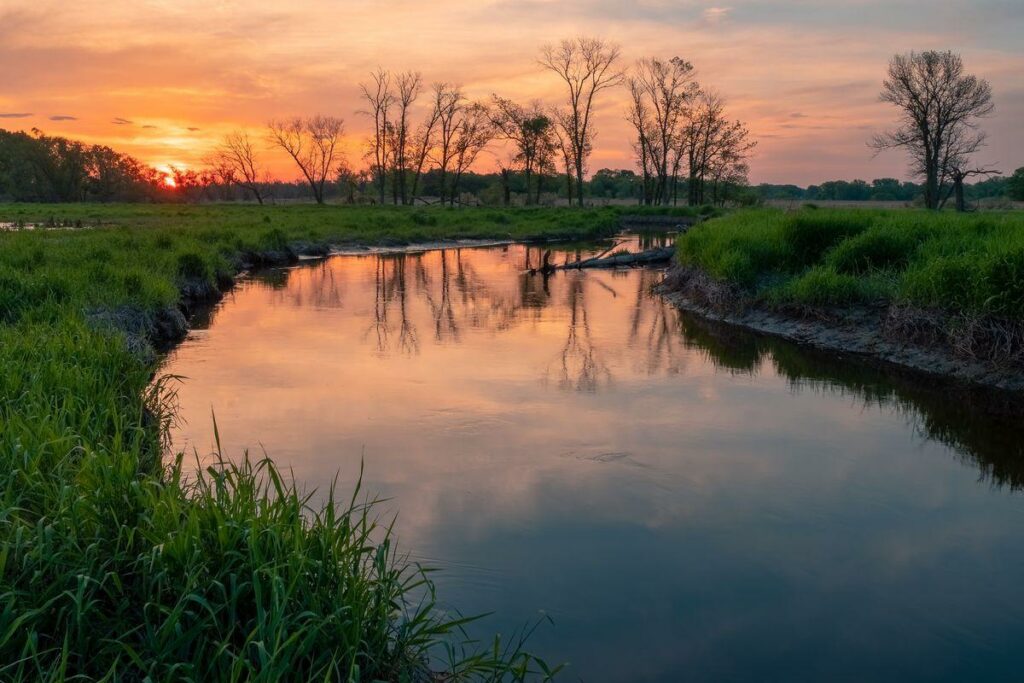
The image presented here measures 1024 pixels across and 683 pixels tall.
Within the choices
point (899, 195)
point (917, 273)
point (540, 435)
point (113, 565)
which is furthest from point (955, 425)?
point (899, 195)

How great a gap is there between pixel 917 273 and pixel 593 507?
25.0 ft

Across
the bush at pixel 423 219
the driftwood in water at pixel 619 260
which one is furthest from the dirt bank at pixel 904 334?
the bush at pixel 423 219

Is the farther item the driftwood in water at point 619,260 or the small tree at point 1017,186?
the small tree at point 1017,186

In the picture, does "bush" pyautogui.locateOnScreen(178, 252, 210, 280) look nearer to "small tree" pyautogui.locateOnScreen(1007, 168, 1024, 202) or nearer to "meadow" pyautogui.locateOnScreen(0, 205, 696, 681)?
"meadow" pyautogui.locateOnScreen(0, 205, 696, 681)

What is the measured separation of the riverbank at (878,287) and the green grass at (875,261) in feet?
0.06

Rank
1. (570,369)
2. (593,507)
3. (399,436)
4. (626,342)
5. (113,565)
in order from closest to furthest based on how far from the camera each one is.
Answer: (113,565) < (593,507) < (399,436) < (570,369) < (626,342)

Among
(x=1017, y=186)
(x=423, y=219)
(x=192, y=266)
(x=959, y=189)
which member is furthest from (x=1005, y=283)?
(x=1017, y=186)

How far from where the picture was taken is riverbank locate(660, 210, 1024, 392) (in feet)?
32.2

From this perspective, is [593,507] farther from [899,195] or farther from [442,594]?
[899,195]

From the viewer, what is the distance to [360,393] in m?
9.51

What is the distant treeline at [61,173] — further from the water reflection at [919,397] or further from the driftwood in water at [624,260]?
the water reflection at [919,397]

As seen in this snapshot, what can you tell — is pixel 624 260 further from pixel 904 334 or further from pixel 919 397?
pixel 919 397

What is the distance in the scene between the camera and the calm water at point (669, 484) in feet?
15.2

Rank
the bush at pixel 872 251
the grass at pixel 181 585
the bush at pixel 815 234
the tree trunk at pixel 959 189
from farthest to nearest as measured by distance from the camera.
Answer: the tree trunk at pixel 959 189 < the bush at pixel 815 234 < the bush at pixel 872 251 < the grass at pixel 181 585
